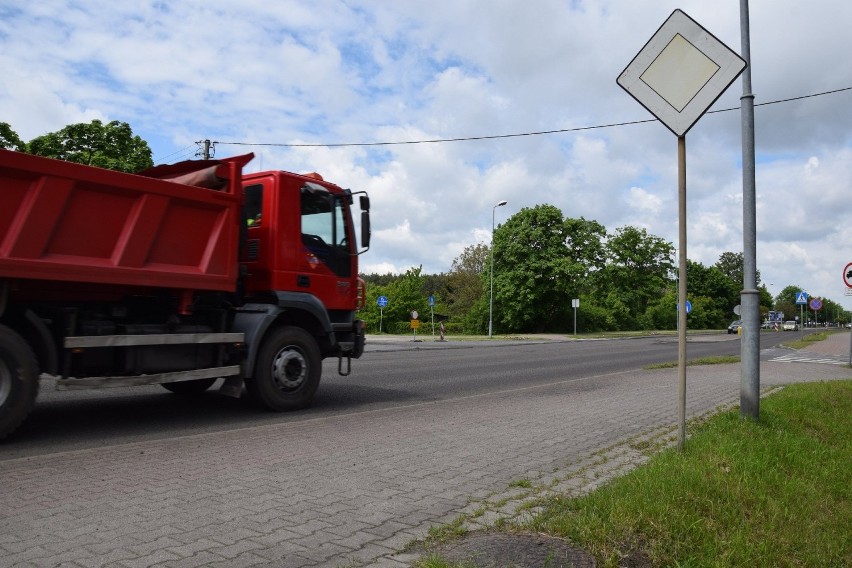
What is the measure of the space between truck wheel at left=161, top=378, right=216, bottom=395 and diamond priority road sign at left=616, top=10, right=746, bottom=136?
6615mm

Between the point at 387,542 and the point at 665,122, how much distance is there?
4010 mm

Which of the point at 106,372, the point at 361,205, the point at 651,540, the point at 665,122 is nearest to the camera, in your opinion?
the point at 651,540

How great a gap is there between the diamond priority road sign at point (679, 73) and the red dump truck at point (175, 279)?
446 cm

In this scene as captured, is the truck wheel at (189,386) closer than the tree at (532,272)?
Yes

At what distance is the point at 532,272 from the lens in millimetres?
54594

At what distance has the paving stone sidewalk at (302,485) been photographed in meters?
3.54

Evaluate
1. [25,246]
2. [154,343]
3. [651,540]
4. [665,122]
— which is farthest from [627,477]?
[25,246]

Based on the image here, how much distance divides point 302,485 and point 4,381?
3.07 meters

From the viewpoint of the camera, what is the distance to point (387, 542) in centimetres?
367

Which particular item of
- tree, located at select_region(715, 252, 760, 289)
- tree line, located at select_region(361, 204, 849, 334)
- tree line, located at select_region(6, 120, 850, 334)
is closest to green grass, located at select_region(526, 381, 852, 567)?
tree line, located at select_region(6, 120, 850, 334)

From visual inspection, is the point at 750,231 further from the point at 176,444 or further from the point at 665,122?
the point at 176,444

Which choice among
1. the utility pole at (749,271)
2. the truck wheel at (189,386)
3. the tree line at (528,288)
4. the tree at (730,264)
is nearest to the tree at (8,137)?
the tree line at (528,288)

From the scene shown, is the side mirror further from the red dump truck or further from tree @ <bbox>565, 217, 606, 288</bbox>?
tree @ <bbox>565, 217, 606, 288</bbox>

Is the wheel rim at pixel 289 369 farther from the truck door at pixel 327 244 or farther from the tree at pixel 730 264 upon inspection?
the tree at pixel 730 264
